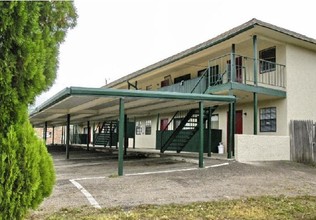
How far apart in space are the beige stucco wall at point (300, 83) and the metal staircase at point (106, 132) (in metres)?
15.5

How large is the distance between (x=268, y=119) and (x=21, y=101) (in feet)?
46.9

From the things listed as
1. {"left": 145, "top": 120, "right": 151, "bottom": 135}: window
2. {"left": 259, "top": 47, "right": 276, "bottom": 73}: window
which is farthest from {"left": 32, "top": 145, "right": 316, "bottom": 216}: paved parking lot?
{"left": 145, "top": 120, "right": 151, "bottom": 135}: window

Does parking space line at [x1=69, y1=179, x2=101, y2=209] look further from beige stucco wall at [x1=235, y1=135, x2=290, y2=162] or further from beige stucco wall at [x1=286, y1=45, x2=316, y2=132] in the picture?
beige stucco wall at [x1=286, y1=45, x2=316, y2=132]

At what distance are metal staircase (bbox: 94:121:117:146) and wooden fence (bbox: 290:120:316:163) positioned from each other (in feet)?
51.9

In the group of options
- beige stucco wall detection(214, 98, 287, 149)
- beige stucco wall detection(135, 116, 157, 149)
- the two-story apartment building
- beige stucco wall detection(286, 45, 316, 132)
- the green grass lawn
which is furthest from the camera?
beige stucco wall detection(135, 116, 157, 149)

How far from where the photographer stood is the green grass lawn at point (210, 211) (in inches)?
219

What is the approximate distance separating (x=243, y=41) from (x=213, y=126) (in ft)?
18.6

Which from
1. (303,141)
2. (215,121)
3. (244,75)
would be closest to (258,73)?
(244,75)

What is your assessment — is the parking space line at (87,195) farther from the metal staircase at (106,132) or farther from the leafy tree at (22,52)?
the metal staircase at (106,132)

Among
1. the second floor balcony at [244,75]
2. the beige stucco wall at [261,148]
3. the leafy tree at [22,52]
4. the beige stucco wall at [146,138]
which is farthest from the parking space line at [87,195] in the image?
the beige stucco wall at [146,138]

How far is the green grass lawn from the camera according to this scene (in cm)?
557

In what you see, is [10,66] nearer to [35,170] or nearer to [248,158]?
[35,170]

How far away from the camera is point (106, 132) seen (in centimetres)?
2950

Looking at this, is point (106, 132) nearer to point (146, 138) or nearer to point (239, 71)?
point (146, 138)
